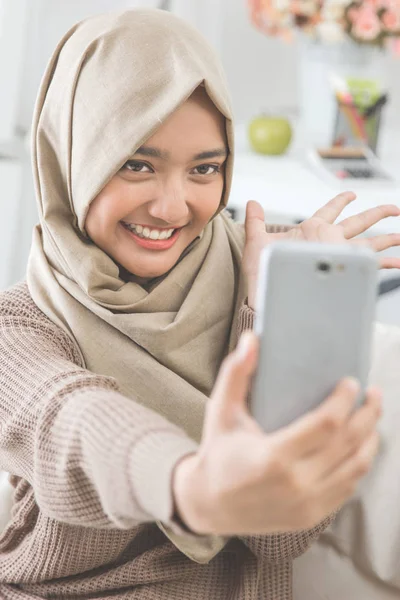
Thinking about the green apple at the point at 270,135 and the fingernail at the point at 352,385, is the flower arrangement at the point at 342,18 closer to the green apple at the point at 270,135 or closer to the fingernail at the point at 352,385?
the green apple at the point at 270,135

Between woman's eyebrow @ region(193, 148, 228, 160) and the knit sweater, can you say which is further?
woman's eyebrow @ region(193, 148, 228, 160)

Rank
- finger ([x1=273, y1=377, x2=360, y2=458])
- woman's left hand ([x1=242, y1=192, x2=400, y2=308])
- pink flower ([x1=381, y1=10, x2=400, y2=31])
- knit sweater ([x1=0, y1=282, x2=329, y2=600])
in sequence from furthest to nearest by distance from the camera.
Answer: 1. pink flower ([x1=381, y1=10, x2=400, y2=31])
2. woman's left hand ([x1=242, y1=192, x2=400, y2=308])
3. knit sweater ([x1=0, y1=282, x2=329, y2=600])
4. finger ([x1=273, y1=377, x2=360, y2=458])

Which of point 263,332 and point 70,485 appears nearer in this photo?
point 263,332

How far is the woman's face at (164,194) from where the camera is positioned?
94cm

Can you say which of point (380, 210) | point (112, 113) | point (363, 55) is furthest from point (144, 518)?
point (363, 55)

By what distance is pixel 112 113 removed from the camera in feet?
3.08

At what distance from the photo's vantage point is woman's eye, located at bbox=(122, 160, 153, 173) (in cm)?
95

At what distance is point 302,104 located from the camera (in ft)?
7.36

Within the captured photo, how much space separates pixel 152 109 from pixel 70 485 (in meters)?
0.40

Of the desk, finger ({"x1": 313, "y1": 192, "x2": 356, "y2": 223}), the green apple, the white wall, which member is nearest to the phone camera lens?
finger ({"x1": 313, "y1": 192, "x2": 356, "y2": 223})

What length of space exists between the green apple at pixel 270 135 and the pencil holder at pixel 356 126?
0.12m

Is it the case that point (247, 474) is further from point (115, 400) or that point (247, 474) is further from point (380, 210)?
point (380, 210)

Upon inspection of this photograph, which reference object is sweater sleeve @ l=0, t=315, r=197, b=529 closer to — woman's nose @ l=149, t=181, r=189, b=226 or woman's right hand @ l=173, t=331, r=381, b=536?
woman's right hand @ l=173, t=331, r=381, b=536

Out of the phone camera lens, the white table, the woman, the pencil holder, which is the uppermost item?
the phone camera lens
